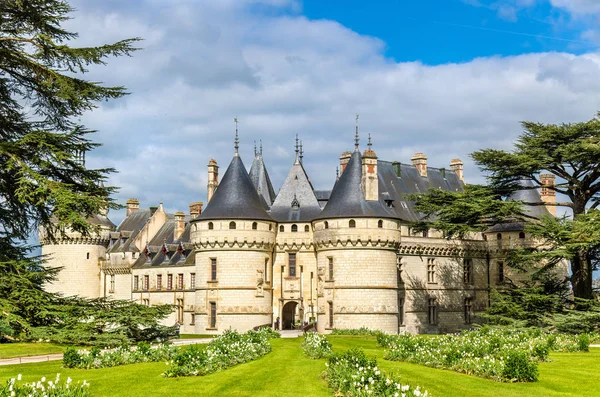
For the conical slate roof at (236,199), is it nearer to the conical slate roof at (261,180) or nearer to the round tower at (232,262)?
the round tower at (232,262)

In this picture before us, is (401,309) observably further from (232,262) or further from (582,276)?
(582,276)

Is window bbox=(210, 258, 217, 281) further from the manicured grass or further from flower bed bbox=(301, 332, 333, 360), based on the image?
the manicured grass

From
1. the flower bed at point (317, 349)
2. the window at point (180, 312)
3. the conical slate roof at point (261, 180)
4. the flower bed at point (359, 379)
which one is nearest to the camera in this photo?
the flower bed at point (359, 379)

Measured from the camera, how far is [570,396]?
609 inches

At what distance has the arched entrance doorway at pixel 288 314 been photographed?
43469 mm

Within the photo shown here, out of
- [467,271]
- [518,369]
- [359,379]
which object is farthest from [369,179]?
[359,379]

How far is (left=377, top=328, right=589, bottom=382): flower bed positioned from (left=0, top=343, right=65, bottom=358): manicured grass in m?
9.68

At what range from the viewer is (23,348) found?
18.8 metres

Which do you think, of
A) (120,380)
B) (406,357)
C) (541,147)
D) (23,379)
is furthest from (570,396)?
(541,147)

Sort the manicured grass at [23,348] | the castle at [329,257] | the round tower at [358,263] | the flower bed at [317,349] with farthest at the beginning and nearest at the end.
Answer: the castle at [329,257], the round tower at [358,263], the flower bed at [317,349], the manicured grass at [23,348]

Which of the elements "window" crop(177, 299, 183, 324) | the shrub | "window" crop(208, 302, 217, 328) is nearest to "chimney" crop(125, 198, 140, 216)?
"window" crop(177, 299, 183, 324)

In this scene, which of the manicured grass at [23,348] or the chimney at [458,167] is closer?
→ the manicured grass at [23,348]

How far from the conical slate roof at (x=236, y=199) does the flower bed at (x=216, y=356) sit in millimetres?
16145

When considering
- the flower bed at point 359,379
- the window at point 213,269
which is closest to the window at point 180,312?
the window at point 213,269
